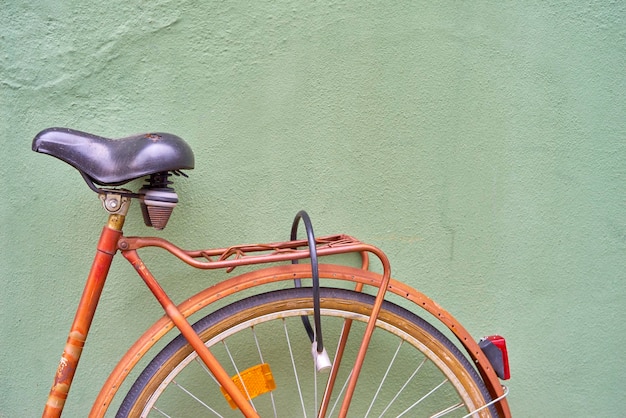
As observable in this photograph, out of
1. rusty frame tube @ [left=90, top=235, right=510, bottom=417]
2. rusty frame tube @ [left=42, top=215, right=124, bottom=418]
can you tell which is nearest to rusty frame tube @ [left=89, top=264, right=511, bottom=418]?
rusty frame tube @ [left=90, top=235, right=510, bottom=417]

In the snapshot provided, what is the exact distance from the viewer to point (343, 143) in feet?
4.91

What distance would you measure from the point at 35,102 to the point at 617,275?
2.10m

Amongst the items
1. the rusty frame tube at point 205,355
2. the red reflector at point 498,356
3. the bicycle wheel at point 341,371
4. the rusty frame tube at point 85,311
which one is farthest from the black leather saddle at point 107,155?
the red reflector at point 498,356

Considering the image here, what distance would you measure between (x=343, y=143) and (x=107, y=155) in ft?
2.40

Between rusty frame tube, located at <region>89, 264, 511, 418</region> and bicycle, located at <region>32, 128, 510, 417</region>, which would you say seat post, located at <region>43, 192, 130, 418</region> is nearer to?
bicycle, located at <region>32, 128, 510, 417</region>

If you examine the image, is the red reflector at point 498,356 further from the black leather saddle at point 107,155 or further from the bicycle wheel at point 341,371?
the black leather saddle at point 107,155

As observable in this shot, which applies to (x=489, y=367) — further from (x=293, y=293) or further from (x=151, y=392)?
(x=151, y=392)

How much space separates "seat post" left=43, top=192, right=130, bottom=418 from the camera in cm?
117

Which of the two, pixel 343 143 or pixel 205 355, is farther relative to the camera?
pixel 343 143

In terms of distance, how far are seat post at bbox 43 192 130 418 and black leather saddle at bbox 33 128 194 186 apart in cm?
9

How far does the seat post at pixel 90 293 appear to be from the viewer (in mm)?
1167

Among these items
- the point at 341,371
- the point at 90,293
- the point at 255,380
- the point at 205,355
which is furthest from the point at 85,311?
the point at 341,371

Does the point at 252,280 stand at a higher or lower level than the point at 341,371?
higher

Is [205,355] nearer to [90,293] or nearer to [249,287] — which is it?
[249,287]
